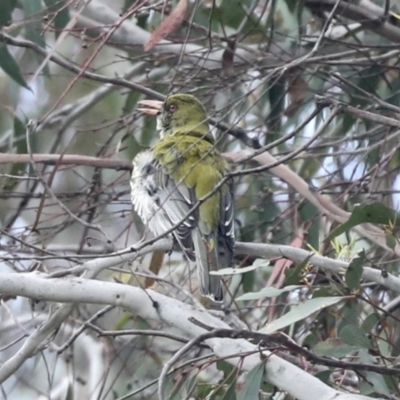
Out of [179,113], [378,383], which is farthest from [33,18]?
[378,383]

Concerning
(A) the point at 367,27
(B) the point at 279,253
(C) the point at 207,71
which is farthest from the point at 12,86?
(B) the point at 279,253

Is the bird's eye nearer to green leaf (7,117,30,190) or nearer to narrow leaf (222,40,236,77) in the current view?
narrow leaf (222,40,236,77)

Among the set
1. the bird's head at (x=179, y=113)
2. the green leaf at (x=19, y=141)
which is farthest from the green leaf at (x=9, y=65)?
the bird's head at (x=179, y=113)

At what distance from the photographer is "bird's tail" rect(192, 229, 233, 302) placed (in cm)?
381

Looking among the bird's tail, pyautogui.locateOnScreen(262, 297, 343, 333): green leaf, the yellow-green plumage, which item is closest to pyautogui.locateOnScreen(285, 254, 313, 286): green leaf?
pyautogui.locateOnScreen(262, 297, 343, 333): green leaf

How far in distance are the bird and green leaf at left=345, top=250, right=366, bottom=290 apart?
3.77 feet

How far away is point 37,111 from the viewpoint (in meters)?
6.79

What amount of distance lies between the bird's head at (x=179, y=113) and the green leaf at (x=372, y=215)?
1.91 m

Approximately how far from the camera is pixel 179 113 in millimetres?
4844

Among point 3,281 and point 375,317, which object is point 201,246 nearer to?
point 375,317

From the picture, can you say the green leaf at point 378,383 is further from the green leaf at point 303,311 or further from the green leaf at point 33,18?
the green leaf at point 33,18

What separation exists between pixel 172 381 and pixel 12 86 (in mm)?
1771

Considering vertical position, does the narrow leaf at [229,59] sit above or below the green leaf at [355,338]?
above

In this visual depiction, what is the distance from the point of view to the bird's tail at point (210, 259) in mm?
3807
